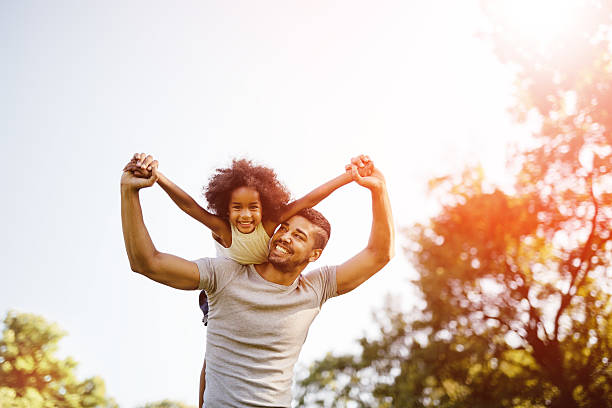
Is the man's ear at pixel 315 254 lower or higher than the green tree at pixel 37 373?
lower

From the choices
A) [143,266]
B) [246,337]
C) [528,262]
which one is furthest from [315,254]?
[528,262]

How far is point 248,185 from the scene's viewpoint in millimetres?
3258

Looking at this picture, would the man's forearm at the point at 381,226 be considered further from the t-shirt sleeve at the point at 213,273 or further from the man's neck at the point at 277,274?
the t-shirt sleeve at the point at 213,273

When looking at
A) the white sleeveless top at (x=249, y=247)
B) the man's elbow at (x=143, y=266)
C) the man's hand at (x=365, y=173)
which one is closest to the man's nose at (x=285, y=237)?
the white sleeveless top at (x=249, y=247)

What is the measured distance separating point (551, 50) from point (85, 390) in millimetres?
22908

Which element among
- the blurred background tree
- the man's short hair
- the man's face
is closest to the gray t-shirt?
the man's face

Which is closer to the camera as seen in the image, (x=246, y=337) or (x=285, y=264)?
(x=246, y=337)

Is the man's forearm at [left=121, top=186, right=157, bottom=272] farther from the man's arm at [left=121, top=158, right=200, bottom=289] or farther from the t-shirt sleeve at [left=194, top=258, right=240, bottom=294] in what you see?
the t-shirt sleeve at [left=194, top=258, right=240, bottom=294]

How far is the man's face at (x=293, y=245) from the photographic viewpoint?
279 cm

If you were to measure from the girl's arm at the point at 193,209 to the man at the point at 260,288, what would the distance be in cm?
39

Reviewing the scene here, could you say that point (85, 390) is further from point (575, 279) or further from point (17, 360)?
point (575, 279)

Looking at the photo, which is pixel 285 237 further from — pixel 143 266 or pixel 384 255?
pixel 143 266

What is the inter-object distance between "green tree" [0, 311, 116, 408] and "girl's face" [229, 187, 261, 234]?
82.9ft

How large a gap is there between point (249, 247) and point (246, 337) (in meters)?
0.46
